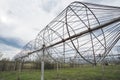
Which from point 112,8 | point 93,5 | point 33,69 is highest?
point 93,5

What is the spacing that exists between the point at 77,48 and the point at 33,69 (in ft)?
80.9

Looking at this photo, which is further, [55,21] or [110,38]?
[55,21]

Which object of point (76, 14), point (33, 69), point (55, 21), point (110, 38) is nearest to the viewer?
point (110, 38)

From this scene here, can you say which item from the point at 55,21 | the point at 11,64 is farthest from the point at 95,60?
the point at 11,64

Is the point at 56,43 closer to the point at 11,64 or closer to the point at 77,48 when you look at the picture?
the point at 77,48

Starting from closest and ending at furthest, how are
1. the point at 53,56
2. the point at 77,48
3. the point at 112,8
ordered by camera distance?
the point at 112,8 → the point at 77,48 → the point at 53,56

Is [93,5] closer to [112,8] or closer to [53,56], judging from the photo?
[112,8]

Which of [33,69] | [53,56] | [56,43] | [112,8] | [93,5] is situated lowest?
[33,69]

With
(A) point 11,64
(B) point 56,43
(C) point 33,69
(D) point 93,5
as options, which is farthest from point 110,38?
(A) point 11,64

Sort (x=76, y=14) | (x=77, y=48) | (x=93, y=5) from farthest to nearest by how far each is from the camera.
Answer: (x=77, y=48) < (x=76, y=14) < (x=93, y=5)

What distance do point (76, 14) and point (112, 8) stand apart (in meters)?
1.53

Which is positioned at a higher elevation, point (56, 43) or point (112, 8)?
point (112, 8)

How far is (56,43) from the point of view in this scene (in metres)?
6.32

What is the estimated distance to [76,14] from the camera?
4977mm
